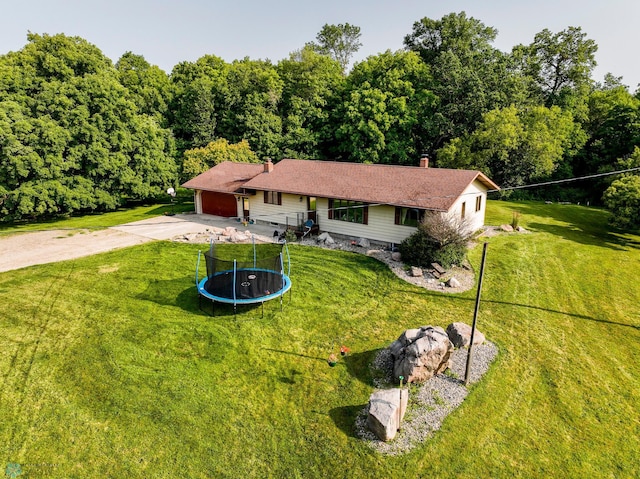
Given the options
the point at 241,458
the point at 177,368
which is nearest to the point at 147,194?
the point at 177,368

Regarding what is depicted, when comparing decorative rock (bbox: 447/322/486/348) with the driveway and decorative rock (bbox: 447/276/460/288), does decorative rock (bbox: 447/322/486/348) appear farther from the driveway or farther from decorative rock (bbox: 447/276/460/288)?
the driveway

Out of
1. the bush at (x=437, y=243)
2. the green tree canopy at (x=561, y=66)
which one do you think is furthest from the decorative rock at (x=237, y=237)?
the green tree canopy at (x=561, y=66)

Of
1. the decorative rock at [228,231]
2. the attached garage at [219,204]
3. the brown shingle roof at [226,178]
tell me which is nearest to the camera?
the decorative rock at [228,231]

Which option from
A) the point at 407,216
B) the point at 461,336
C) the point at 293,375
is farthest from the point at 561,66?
the point at 293,375

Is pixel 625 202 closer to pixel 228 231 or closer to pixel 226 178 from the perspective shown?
pixel 228 231

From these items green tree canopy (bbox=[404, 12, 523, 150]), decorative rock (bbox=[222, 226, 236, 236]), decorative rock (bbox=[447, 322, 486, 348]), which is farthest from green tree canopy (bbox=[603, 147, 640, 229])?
decorative rock (bbox=[222, 226, 236, 236])

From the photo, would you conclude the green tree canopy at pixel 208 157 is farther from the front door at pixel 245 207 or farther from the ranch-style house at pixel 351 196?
the front door at pixel 245 207
